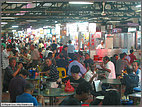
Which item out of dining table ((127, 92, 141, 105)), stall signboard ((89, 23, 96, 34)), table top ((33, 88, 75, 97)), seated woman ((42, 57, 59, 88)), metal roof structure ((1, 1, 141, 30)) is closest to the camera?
table top ((33, 88, 75, 97))

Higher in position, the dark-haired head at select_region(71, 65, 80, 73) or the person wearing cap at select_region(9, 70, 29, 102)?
the dark-haired head at select_region(71, 65, 80, 73)

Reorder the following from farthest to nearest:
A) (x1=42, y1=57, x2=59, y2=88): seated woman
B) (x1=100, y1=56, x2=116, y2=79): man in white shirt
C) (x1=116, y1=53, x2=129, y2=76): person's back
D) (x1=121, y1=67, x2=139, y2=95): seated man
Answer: (x1=116, y1=53, x2=129, y2=76): person's back, (x1=100, y1=56, x2=116, y2=79): man in white shirt, (x1=121, y1=67, x2=139, y2=95): seated man, (x1=42, y1=57, x2=59, y2=88): seated woman

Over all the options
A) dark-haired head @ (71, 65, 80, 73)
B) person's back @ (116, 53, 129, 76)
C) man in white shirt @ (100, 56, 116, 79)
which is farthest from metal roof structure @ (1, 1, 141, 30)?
dark-haired head @ (71, 65, 80, 73)

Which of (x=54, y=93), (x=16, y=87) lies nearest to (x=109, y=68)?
(x=54, y=93)

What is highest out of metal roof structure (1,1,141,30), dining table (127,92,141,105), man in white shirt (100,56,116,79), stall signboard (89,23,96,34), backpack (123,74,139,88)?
metal roof structure (1,1,141,30)

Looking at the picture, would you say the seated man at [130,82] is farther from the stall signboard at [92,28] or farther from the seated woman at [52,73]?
the stall signboard at [92,28]

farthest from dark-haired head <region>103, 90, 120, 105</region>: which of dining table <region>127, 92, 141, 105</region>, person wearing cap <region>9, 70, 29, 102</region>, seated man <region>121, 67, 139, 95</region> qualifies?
seated man <region>121, 67, 139, 95</region>

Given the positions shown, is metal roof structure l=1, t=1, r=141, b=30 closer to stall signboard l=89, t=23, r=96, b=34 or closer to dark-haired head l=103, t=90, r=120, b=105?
stall signboard l=89, t=23, r=96, b=34

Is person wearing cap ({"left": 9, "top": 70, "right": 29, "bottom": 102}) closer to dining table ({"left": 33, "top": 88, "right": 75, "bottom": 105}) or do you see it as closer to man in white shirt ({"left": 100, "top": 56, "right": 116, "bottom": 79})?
dining table ({"left": 33, "top": 88, "right": 75, "bottom": 105})

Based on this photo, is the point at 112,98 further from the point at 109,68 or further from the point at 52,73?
the point at 109,68

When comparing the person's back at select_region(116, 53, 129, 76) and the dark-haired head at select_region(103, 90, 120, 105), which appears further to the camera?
the person's back at select_region(116, 53, 129, 76)

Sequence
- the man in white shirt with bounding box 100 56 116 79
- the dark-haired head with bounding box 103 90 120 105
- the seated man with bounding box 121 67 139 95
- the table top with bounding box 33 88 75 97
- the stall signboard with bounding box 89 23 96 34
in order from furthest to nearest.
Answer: the stall signboard with bounding box 89 23 96 34 → the man in white shirt with bounding box 100 56 116 79 → the seated man with bounding box 121 67 139 95 → the table top with bounding box 33 88 75 97 → the dark-haired head with bounding box 103 90 120 105

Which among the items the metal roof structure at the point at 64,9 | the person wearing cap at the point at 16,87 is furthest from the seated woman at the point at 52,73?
the metal roof structure at the point at 64,9

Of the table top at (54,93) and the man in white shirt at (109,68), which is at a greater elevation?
the man in white shirt at (109,68)
